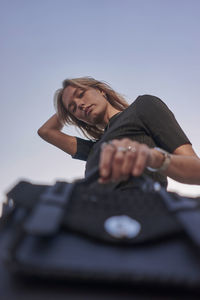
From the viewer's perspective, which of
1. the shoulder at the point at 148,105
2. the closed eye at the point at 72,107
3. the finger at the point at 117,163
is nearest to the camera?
the finger at the point at 117,163

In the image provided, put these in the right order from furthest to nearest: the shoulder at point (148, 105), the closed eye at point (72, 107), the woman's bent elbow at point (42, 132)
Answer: the woman's bent elbow at point (42, 132)
the closed eye at point (72, 107)
the shoulder at point (148, 105)

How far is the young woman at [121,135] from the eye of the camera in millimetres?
989

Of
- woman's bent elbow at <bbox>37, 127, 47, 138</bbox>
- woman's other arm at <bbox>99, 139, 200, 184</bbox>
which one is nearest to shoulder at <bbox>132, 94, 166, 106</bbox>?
woman's other arm at <bbox>99, 139, 200, 184</bbox>

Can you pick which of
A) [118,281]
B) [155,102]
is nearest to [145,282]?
[118,281]

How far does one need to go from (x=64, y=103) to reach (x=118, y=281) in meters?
2.18

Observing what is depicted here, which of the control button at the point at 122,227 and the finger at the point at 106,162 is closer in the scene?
the control button at the point at 122,227

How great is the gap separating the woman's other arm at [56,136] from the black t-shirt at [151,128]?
2.74 ft

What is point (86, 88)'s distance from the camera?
95.8 inches

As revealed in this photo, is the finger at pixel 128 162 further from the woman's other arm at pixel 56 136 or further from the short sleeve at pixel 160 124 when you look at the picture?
the woman's other arm at pixel 56 136

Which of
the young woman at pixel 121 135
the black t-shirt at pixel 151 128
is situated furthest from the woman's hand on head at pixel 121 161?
the black t-shirt at pixel 151 128

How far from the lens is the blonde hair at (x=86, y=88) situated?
2.51m

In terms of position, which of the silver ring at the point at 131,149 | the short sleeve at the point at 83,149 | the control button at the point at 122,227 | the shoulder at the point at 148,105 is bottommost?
the short sleeve at the point at 83,149

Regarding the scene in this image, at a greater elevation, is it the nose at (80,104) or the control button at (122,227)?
the nose at (80,104)

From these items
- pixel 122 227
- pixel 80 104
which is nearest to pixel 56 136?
pixel 80 104
